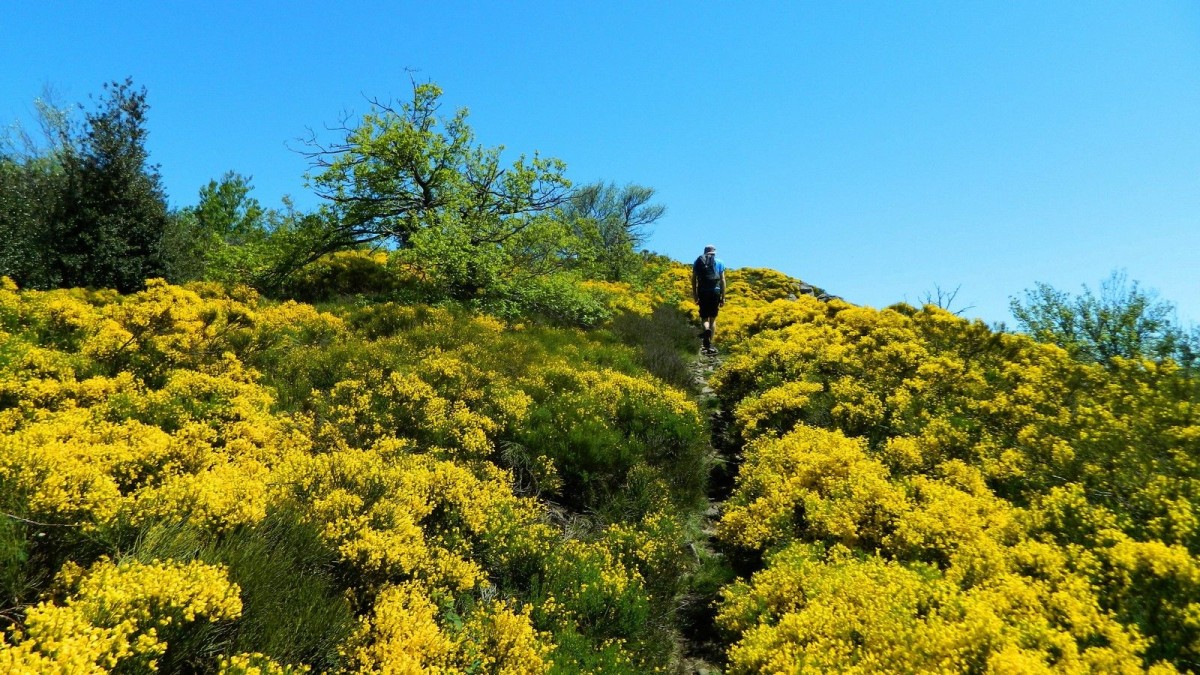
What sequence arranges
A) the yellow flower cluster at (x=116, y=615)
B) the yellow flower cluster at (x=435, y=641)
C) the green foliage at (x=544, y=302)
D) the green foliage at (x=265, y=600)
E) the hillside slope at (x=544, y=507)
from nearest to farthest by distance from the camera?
the yellow flower cluster at (x=116, y=615), the green foliage at (x=265, y=600), the hillside slope at (x=544, y=507), the yellow flower cluster at (x=435, y=641), the green foliage at (x=544, y=302)

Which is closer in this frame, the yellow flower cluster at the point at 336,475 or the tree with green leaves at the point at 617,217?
the yellow flower cluster at the point at 336,475

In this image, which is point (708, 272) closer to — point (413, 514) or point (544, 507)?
point (544, 507)

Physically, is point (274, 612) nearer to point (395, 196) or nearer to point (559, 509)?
point (559, 509)

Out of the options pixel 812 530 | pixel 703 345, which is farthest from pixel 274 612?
pixel 703 345

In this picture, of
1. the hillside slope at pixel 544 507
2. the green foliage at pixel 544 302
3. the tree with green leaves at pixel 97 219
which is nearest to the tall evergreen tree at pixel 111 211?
the tree with green leaves at pixel 97 219

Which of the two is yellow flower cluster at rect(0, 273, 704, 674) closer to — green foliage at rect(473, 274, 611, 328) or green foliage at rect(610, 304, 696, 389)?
green foliage at rect(610, 304, 696, 389)

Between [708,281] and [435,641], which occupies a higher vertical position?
[708,281]

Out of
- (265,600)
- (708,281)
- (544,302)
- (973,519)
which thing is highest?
(708,281)

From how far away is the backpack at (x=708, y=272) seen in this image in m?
14.8

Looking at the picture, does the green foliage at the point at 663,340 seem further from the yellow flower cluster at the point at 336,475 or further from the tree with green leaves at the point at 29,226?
the tree with green leaves at the point at 29,226

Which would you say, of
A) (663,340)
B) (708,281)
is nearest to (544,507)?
(663,340)

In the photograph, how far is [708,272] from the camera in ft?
48.4

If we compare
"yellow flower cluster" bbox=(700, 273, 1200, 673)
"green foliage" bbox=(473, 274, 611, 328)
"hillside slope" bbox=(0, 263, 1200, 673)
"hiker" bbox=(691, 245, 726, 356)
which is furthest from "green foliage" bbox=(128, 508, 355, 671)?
"hiker" bbox=(691, 245, 726, 356)

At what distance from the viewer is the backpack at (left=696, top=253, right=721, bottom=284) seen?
14750 millimetres
